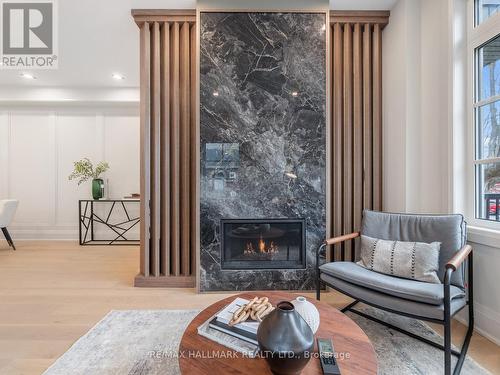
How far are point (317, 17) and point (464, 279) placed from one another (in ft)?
8.56

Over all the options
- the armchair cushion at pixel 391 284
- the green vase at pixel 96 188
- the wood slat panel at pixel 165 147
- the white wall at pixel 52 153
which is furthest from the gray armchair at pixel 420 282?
the white wall at pixel 52 153

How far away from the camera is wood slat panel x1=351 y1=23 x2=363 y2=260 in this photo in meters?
2.69

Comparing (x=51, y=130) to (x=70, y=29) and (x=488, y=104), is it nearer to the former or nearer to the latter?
(x=70, y=29)

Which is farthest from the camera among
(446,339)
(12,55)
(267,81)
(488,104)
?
(12,55)

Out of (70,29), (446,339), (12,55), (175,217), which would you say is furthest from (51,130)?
(446,339)

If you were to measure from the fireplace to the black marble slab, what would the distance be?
0.07 meters

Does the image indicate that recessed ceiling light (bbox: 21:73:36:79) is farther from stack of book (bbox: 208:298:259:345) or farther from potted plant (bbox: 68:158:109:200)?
stack of book (bbox: 208:298:259:345)

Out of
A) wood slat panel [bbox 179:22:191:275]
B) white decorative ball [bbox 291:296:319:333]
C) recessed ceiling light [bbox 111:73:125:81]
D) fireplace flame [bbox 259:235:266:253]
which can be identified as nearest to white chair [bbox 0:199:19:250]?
recessed ceiling light [bbox 111:73:125:81]

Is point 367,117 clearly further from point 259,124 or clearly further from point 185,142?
point 185,142

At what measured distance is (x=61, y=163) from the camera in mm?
4719

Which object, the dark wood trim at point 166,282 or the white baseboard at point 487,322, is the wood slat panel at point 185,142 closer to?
the dark wood trim at point 166,282

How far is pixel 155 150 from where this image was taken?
272 cm

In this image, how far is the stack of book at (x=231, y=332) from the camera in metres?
1.06

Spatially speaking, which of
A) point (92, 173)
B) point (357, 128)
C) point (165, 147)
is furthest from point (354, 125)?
point (92, 173)
